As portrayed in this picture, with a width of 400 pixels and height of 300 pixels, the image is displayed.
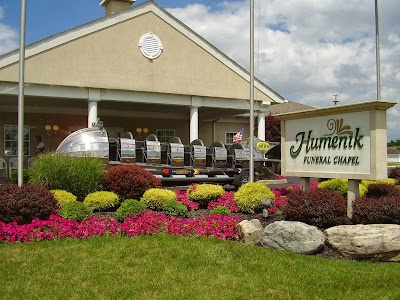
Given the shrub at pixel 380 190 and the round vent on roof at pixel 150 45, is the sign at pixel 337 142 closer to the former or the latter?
the shrub at pixel 380 190

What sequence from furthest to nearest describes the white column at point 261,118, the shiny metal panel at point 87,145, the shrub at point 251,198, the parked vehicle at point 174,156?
the white column at point 261,118 < the parked vehicle at point 174,156 < the shiny metal panel at point 87,145 < the shrub at point 251,198

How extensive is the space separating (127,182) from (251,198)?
3.13 m

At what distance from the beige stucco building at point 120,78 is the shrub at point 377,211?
13.4 metres

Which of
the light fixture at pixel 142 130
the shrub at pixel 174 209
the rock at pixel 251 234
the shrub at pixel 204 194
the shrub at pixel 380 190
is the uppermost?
the light fixture at pixel 142 130

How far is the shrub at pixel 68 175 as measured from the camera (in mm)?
11688

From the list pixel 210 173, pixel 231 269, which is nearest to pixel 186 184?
pixel 210 173

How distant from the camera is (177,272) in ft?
20.6

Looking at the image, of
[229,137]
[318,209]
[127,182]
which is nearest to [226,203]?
[127,182]

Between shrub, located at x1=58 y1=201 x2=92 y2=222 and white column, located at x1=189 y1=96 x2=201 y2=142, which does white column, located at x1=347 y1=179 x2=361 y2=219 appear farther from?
white column, located at x1=189 y1=96 x2=201 y2=142

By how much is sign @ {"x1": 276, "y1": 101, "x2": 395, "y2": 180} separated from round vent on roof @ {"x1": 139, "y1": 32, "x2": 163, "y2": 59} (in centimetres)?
1127

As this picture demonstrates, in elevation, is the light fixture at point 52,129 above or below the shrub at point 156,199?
above

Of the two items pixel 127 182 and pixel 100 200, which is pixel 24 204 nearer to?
pixel 100 200

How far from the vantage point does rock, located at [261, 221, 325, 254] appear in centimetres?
755

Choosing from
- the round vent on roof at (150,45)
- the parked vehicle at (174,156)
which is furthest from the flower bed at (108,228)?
the round vent on roof at (150,45)
